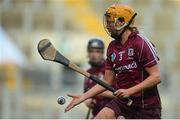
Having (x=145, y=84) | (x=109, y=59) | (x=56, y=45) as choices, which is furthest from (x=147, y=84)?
(x=56, y=45)

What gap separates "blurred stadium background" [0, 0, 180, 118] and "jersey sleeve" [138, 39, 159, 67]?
7.93 m

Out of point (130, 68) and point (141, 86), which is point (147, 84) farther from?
point (130, 68)

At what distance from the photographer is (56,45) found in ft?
53.2

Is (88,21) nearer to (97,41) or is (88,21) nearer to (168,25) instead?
(168,25)

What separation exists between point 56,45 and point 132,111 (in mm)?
9038

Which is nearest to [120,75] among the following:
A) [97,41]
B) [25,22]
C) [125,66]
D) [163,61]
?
[125,66]

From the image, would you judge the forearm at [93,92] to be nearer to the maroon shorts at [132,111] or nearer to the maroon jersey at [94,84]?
the maroon shorts at [132,111]

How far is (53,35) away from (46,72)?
3.17ft

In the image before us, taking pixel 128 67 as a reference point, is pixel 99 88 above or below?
below

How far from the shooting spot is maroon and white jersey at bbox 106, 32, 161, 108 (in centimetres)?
704

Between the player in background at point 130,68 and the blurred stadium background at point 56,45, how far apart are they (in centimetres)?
759

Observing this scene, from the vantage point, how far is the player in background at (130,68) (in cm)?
701

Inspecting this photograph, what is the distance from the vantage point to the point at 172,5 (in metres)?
17.8

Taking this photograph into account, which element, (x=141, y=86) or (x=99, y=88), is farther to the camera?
(x=99, y=88)
